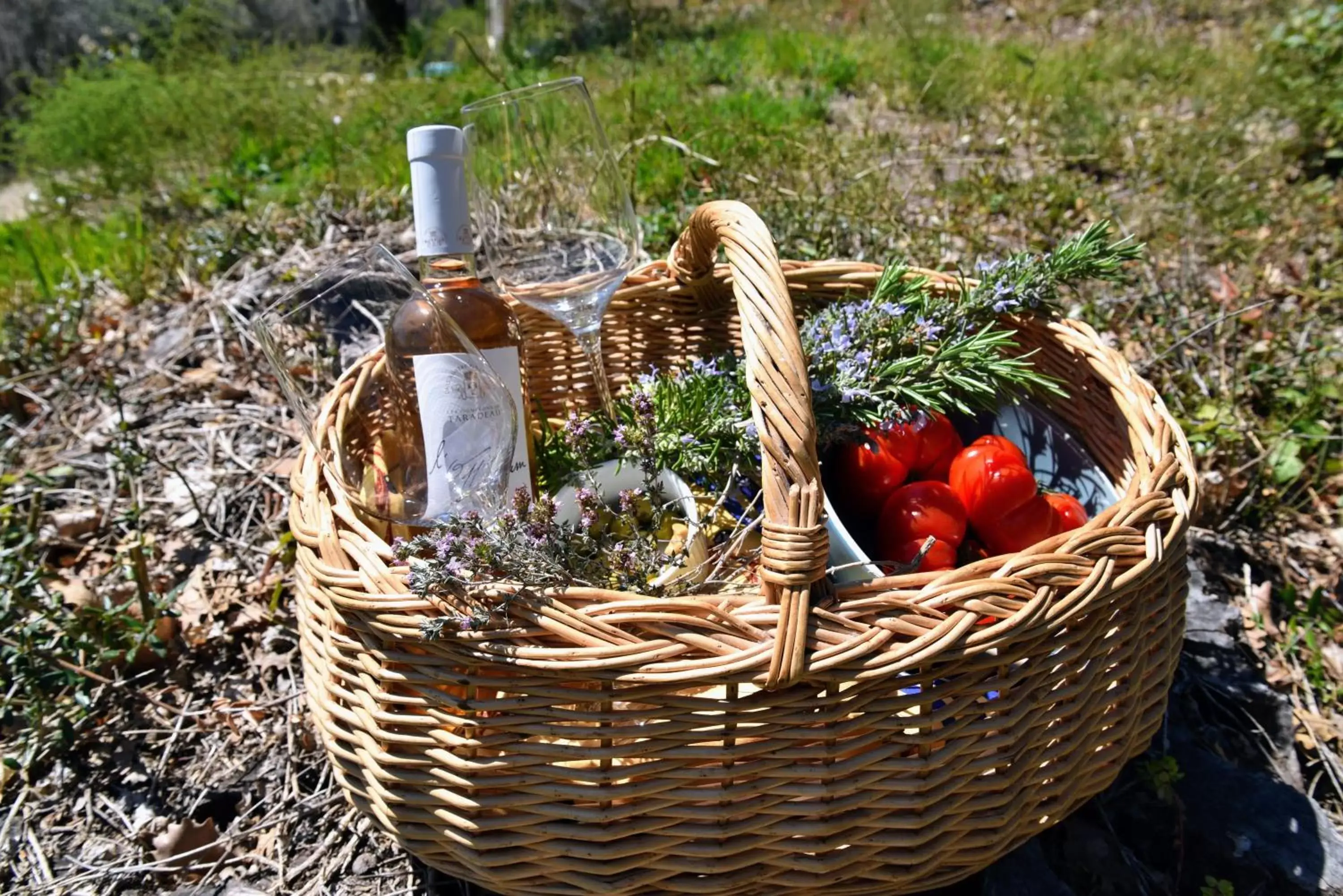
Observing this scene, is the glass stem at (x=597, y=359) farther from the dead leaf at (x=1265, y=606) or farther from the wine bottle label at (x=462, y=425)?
the dead leaf at (x=1265, y=606)

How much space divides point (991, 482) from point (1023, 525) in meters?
0.09

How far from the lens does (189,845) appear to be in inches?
60.4

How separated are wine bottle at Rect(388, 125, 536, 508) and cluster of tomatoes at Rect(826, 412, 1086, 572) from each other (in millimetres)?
598

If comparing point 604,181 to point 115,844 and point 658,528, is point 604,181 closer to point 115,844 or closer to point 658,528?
point 658,528

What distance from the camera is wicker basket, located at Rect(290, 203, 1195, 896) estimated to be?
95cm

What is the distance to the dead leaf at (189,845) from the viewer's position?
151 centimetres

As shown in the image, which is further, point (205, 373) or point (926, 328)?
point (205, 373)

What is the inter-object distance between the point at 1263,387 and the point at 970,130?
1809 mm

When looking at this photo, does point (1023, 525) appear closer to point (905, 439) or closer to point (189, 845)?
point (905, 439)

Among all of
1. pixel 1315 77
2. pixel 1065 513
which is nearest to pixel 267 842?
pixel 1065 513

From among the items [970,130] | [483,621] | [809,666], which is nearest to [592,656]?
[483,621]

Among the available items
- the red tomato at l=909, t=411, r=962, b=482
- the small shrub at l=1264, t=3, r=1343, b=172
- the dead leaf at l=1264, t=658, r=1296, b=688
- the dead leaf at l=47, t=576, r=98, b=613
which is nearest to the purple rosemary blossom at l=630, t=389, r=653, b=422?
the red tomato at l=909, t=411, r=962, b=482

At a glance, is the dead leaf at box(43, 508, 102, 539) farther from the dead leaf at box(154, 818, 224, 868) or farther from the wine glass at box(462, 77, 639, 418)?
the wine glass at box(462, 77, 639, 418)

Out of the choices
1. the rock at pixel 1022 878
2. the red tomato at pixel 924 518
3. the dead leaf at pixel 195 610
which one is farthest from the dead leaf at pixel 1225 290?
the dead leaf at pixel 195 610
